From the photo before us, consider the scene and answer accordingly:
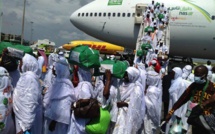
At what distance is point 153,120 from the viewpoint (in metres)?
5.50

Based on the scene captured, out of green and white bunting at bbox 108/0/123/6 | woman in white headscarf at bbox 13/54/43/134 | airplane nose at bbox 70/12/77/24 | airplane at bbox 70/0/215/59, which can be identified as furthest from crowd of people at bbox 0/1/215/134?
airplane nose at bbox 70/12/77/24

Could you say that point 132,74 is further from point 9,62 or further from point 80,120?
point 9,62

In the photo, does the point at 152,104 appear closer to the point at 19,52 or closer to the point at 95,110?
the point at 95,110

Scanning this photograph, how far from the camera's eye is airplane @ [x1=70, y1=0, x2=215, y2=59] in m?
16.7

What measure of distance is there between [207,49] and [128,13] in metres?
5.04

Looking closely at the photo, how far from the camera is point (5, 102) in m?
3.57

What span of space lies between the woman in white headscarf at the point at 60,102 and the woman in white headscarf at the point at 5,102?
566 millimetres

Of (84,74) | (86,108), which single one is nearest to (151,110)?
(84,74)

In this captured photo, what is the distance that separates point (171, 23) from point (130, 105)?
42.8ft

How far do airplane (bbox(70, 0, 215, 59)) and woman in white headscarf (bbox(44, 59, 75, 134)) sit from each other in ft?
45.2

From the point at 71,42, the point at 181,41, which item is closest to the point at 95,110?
the point at 181,41

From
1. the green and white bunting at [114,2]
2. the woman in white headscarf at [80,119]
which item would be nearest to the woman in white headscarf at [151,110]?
the woman in white headscarf at [80,119]

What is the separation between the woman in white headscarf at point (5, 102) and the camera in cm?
354

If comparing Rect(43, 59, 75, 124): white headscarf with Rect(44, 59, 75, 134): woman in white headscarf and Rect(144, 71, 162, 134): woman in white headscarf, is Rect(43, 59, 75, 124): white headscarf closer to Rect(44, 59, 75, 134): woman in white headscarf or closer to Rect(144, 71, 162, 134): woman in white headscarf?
Rect(44, 59, 75, 134): woman in white headscarf
